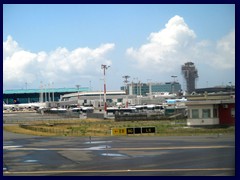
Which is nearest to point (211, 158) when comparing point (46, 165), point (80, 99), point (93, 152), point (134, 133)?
point (93, 152)

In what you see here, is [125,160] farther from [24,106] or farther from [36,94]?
[36,94]

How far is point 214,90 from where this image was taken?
46.5 metres

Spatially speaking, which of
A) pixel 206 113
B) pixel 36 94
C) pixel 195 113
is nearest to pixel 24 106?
pixel 36 94

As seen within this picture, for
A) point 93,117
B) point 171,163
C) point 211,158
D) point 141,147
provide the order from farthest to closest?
1. point 93,117
2. point 141,147
3. point 211,158
4. point 171,163

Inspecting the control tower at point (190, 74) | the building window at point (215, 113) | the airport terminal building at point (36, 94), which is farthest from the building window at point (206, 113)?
the airport terminal building at point (36, 94)

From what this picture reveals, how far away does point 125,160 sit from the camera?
17062mm

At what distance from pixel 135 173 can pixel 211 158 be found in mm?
5164

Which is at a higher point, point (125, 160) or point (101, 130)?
point (125, 160)

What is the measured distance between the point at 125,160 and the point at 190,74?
290 ft

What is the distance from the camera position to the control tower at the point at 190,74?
333 ft

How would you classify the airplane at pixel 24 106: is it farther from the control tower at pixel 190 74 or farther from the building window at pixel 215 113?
the building window at pixel 215 113

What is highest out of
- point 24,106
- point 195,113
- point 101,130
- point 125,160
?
point 195,113

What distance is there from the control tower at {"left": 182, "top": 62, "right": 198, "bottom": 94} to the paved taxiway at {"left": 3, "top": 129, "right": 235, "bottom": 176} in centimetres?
8049
